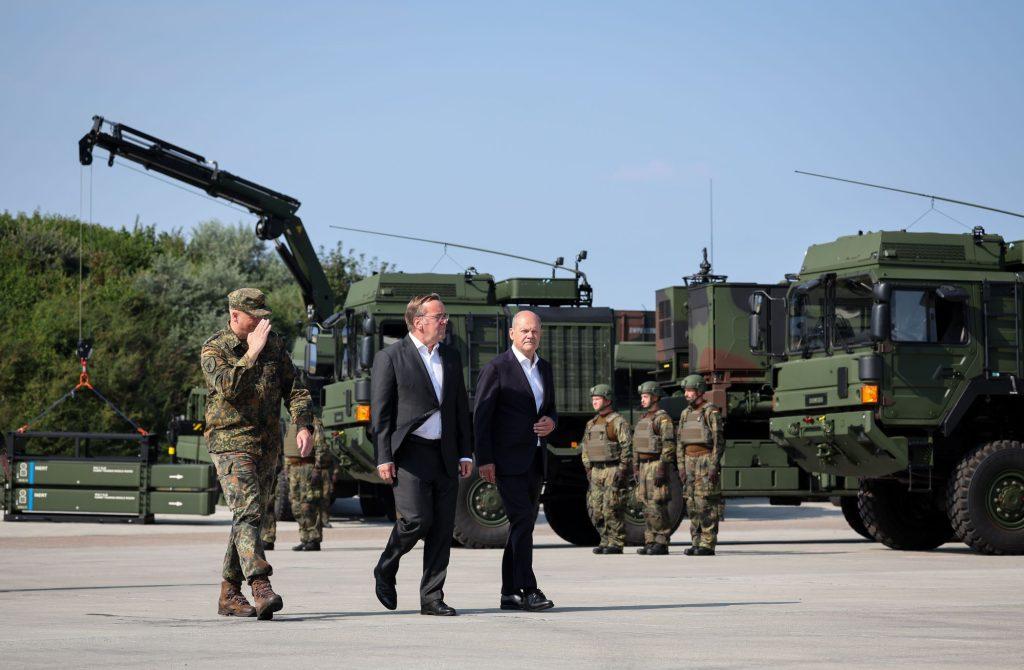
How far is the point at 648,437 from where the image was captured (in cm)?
1833

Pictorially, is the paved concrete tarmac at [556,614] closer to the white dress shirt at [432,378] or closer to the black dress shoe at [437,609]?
the black dress shoe at [437,609]

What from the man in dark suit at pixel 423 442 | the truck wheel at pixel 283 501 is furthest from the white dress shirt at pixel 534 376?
the truck wheel at pixel 283 501

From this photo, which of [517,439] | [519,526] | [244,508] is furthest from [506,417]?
[244,508]

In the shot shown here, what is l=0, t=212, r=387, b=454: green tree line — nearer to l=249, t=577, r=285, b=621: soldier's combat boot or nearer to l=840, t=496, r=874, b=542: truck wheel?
l=840, t=496, r=874, b=542: truck wheel

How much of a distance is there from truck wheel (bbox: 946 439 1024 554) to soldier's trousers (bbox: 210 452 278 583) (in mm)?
9133

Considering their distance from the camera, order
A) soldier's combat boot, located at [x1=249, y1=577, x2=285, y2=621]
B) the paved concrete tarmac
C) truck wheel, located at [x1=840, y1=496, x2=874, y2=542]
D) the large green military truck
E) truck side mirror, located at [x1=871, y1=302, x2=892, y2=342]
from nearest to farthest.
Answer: the paved concrete tarmac, soldier's combat boot, located at [x1=249, y1=577, x2=285, y2=621], truck side mirror, located at [x1=871, y1=302, x2=892, y2=342], the large green military truck, truck wheel, located at [x1=840, y1=496, x2=874, y2=542]

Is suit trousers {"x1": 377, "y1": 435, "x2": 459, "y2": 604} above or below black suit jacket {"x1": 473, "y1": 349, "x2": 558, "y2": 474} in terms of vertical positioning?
below

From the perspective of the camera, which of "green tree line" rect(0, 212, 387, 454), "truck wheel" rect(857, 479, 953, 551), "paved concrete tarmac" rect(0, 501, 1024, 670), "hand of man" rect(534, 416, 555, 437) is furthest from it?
"green tree line" rect(0, 212, 387, 454)

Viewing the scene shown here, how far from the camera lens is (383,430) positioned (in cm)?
990

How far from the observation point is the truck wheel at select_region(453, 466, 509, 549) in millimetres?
18922

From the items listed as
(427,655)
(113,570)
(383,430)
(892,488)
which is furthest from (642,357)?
(427,655)

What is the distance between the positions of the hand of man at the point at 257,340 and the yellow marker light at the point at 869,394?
854 cm

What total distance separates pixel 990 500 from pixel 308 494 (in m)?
7.36

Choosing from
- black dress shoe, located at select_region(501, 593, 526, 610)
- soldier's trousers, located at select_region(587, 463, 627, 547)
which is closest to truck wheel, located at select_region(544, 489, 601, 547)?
soldier's trousers, located at select_region(587, 463, 627, 547)
